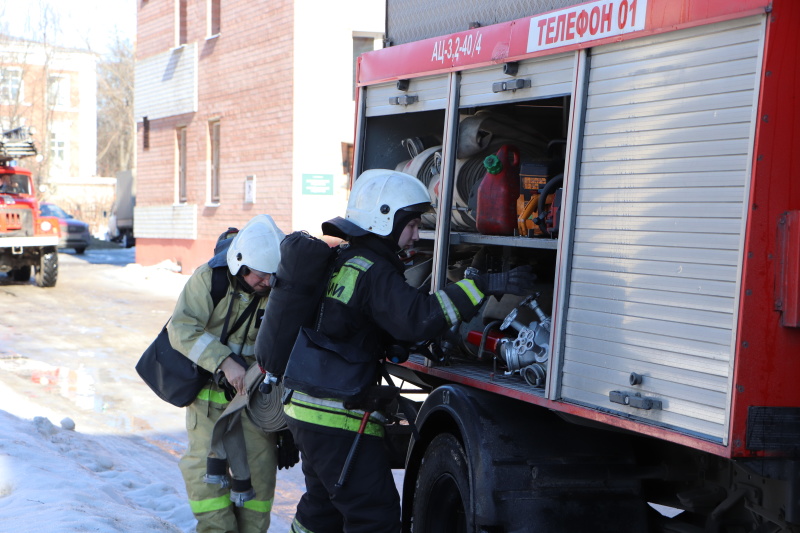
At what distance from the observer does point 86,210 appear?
4734 cm

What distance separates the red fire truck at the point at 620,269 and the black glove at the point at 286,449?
0.66 meters

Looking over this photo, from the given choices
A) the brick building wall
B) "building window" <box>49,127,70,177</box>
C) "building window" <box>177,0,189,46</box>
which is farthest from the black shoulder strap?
"building window" <box>49,127,70,177</box>

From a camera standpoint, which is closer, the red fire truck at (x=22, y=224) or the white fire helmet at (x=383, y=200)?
the white fire helmet at (x=383, y=200)

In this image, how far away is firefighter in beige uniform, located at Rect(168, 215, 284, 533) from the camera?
448 cm

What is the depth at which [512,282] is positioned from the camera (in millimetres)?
3951

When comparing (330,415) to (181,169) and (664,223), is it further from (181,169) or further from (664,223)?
(181,169)

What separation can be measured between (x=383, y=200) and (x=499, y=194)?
74 cm

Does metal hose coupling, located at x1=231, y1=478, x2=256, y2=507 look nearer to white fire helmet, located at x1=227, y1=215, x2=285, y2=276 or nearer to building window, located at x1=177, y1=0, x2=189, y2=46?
white fire helmet, located at x1=227, y1=215, x2=285, y2=276

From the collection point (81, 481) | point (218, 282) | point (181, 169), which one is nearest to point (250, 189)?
point (181, 169)

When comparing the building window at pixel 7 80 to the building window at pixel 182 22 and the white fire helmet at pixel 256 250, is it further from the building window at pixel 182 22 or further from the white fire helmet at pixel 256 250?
the white fire helmet at pixel 256 250

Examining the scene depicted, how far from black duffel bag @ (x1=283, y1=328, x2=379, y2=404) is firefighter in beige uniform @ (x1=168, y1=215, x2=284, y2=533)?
61 centimetres

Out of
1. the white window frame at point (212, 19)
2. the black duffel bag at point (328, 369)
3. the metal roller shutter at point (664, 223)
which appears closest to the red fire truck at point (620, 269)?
the metal roller shutter at point (664, 223)

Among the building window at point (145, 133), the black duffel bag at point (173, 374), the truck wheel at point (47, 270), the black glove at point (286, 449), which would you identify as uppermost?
the building window at point (145, 133)

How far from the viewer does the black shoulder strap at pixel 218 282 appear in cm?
461
